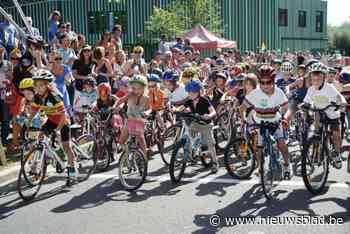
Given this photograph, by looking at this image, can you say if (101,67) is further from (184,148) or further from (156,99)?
(184,148)

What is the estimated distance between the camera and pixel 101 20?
38594mm

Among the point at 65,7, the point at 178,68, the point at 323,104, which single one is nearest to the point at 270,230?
the point at 323,104

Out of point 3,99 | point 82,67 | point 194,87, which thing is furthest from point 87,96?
point 194,87

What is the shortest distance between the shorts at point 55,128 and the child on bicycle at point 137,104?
0.89 m

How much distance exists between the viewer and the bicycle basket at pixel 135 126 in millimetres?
7844

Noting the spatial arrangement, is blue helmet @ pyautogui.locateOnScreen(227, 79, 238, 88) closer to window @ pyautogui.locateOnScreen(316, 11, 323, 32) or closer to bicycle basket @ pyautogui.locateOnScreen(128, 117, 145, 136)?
bicycle basket @ pyautogui.locateOnScreen(128, 117, 145, 136)

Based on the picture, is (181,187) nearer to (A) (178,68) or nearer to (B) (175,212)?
(B) (175,212)

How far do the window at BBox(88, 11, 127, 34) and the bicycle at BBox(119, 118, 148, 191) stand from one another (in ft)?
104

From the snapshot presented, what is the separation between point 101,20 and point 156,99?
1185 inches

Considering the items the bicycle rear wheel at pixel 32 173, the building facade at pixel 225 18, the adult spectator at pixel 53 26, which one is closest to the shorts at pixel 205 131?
the bicycle rear wheel at pixel 32 173

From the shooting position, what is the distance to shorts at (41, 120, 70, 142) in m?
7.46

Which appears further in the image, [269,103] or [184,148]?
[184,148]

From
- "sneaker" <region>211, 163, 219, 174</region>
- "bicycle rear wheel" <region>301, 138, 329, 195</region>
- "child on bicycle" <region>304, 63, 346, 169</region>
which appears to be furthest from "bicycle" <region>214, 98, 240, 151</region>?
"bicycle rear wheel" <region>301, 138, 329, 195</region>

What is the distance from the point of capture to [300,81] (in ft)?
35.8
